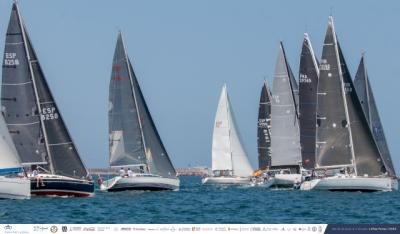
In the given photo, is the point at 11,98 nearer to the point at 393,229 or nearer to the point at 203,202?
the point at 203,202

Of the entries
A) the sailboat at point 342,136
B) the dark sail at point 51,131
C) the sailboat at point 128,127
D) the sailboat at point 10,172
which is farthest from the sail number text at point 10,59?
the sailboat at point 342,136

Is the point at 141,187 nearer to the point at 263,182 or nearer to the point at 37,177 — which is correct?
the point at 37,177

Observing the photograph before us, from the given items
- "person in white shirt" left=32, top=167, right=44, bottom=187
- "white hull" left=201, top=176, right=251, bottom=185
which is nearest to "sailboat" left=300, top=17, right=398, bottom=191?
"person in white shirt" left=32, top=167, right=44, bottom=187

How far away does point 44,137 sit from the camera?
5425cm

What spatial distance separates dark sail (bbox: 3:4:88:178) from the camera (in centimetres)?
5409

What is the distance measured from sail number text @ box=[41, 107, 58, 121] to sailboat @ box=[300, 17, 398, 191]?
16.4 metres

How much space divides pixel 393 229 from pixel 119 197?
35.3 m

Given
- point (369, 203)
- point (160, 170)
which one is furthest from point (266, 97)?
point (369, 203)

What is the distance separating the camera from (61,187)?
53.1 m

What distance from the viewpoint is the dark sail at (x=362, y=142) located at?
2391 inches

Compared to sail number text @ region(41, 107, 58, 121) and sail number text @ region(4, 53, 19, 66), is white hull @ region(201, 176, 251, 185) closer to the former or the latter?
sail number text @ region(41, 107, 58, 121)

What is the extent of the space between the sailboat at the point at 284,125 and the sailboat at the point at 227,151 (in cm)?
1516

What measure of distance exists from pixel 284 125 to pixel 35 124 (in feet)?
84.8

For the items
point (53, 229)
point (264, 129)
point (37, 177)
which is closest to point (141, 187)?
point (37, 177)
